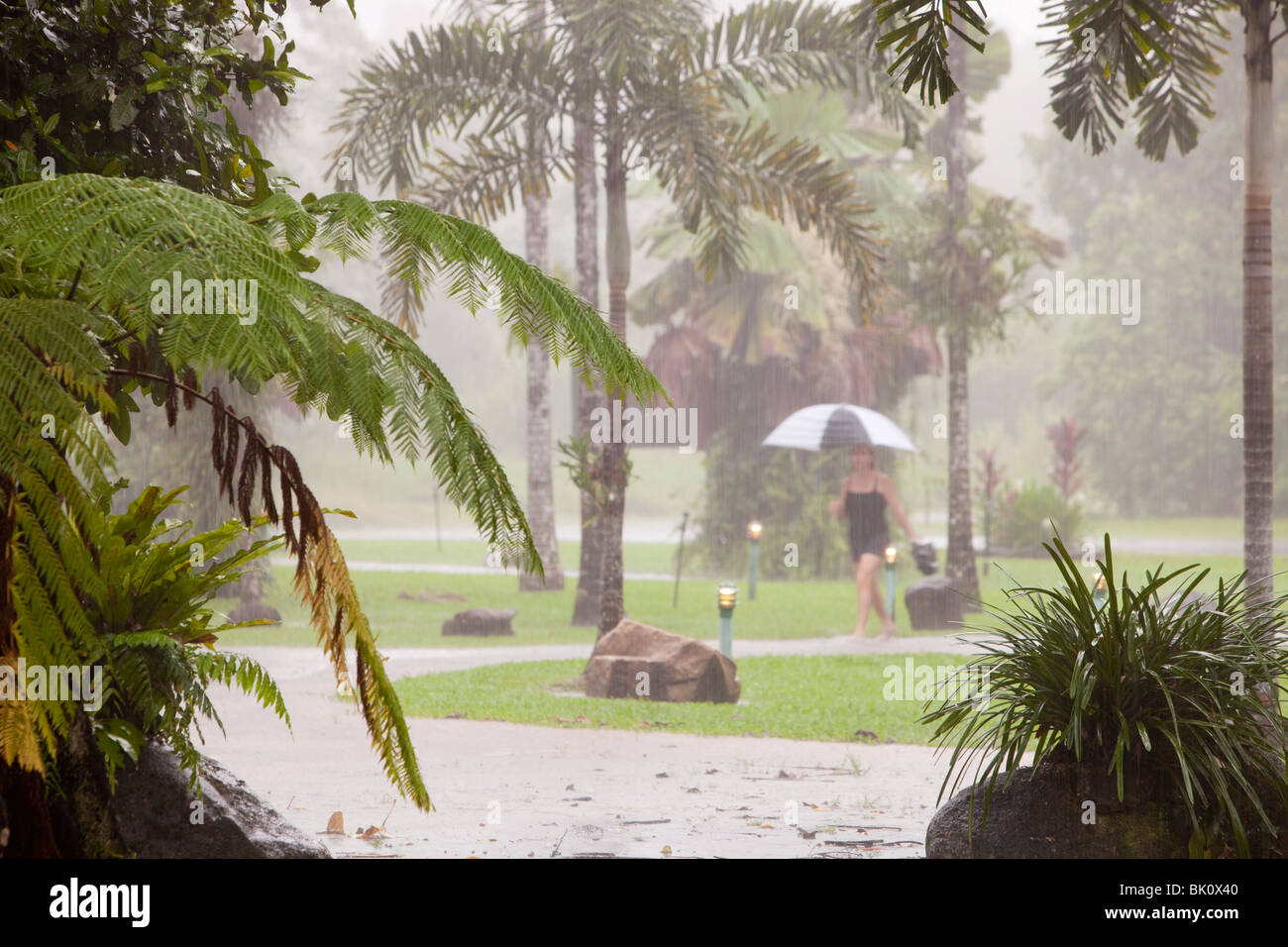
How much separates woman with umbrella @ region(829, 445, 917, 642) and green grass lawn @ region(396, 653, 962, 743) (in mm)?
1246

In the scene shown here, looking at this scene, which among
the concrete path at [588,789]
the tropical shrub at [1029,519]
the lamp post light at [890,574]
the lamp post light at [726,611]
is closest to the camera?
the concrete path at [588,789]

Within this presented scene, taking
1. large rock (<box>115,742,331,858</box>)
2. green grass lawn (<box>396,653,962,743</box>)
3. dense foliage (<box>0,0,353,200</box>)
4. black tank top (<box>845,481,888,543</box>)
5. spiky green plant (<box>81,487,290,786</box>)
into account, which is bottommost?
green grass lawn (<box>396,653,962,743</box>)

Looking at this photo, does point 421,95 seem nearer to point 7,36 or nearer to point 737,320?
point 7,36

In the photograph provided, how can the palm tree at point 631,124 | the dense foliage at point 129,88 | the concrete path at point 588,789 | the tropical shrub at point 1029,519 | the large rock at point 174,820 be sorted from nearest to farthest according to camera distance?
1. the dense foliage at point 129,88
2. the large rock at point 174,820
3. the concrete path at point 588,789
4. the palm tree at point 631,124
5. the tropical shrub at point 1029,519

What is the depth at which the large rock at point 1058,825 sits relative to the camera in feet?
11.0

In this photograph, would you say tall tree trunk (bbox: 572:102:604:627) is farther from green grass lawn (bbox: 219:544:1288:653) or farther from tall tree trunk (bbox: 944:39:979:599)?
tall tree trunk (bbox: 944:39:979:599)

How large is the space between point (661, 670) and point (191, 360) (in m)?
5.40

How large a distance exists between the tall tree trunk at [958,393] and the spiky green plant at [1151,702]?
918 centimetres

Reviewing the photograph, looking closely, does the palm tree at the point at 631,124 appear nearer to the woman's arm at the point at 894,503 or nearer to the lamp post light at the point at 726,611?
the lamp post light at the point at 726,611

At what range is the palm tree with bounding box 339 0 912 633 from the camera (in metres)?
8.72

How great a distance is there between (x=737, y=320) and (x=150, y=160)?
15.5 meters

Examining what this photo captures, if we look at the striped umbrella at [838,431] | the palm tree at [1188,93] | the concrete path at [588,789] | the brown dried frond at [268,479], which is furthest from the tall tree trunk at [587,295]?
the brown dried frond at [268,479]

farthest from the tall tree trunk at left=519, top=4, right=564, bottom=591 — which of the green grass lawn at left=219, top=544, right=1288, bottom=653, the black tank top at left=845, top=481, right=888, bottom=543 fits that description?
the black tank top at left=845, top=481, right=888, bottom=543
